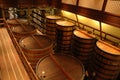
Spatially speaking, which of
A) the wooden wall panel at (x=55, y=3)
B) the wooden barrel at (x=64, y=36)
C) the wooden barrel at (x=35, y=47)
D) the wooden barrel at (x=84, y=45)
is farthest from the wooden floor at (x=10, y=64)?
the wooden wall panel at (x=55, y=3)

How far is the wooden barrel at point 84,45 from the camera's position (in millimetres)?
5059

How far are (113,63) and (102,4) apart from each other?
222 cm

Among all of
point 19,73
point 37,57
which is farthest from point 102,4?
point 19,73

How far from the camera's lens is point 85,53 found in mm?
5273

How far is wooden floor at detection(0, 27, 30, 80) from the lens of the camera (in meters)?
3.61

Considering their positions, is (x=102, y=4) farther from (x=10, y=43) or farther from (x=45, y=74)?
(x=10, y=43)

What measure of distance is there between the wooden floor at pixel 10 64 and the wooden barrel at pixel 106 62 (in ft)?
8.53

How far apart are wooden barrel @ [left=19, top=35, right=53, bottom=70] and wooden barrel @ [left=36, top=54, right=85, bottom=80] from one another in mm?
332

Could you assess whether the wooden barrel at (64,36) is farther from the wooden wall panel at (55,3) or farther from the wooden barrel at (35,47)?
the wooden wall panel at (55,3)

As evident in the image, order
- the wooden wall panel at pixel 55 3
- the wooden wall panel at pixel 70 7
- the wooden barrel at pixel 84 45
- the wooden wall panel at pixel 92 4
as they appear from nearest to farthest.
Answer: the wooden wall panel at pixel 92 4 → the wooden barrel at pixel 84 45 → the wooden wall panel at pixel 70 7 → the wooden wall panel at pixel 55 3

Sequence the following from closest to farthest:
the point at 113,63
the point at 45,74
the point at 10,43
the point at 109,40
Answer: the point at 45,74 → the point at 113,63 → the point at 109,40 → the point at 10,43

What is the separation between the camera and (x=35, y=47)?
3891 mm

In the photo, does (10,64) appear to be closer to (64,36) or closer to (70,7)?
(64,36)

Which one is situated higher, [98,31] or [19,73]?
[98,31]
